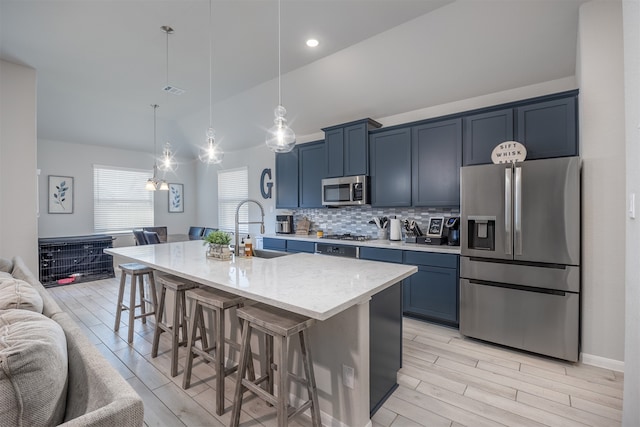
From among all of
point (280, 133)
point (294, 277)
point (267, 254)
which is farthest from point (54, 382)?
point (267, 254)

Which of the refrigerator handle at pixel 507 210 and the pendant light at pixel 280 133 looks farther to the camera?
the refrigerator handle at pixel 507 210

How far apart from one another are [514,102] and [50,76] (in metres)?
5.69

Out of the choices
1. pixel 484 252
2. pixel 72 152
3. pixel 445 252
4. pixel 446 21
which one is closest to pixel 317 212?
pixel 445 252

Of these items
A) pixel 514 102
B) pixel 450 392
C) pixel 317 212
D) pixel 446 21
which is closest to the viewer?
pixel 450 392

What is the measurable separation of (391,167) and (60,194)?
5920mm

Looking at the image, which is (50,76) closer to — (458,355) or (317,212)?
(317,212)

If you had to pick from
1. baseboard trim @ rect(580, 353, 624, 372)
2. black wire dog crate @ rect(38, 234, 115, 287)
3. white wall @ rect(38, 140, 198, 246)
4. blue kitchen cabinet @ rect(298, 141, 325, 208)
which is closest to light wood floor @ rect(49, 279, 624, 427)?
baseboard trim @ rect(580, 353, 624, 372)

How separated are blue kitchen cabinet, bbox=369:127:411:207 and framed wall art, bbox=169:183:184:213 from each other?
5105 mm

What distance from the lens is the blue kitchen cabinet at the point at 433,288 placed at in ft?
10.2

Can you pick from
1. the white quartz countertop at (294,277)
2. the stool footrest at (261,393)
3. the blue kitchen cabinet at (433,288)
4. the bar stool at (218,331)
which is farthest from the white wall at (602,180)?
the bar stool at (218,331)

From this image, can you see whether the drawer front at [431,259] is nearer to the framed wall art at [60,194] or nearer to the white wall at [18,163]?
the white wall at [18,163]

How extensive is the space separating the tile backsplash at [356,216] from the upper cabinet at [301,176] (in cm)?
32

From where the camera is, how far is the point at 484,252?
2.82m

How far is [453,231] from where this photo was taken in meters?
3.40
